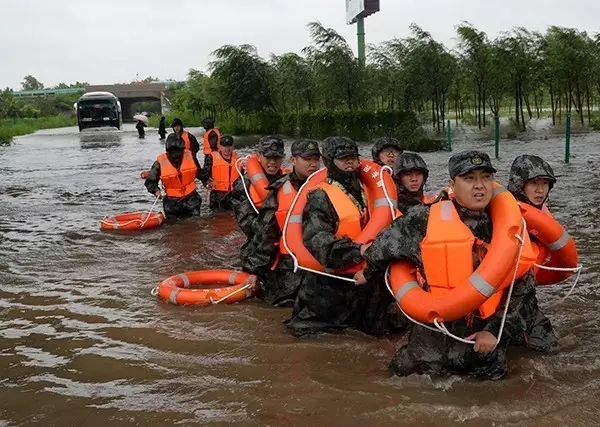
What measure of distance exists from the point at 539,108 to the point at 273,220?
25.7m

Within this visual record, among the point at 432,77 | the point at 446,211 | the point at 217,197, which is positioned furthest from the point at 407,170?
the point at 432,77

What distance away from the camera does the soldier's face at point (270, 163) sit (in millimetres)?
6023

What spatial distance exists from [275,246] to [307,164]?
830mm

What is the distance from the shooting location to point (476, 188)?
337 cm

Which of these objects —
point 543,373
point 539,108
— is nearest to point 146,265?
point 543,373

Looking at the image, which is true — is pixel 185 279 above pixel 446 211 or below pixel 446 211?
below

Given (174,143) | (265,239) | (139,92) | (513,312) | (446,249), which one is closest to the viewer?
(446,249)

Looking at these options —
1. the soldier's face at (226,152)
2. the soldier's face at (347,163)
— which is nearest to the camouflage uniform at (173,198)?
the soldier's face at (226,152)

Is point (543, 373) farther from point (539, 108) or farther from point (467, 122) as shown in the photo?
point (539, 108)

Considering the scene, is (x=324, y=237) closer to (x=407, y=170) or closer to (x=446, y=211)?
(x=446, y=211)

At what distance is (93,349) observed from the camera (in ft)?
15.5

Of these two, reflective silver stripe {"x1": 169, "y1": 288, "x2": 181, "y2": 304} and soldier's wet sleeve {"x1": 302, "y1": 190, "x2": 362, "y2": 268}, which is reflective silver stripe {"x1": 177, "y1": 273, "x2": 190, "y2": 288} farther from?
soldier's wet sleeve {"x1": 302, "y1": 190, "x2": 362, "y2": 268}

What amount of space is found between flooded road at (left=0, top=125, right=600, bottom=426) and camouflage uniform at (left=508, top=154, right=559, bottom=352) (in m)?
0.12

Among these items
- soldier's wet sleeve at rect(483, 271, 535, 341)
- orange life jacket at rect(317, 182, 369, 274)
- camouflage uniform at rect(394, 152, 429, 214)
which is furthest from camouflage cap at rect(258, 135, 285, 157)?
soldier's wet sleeve at rect(483, 271, 535, 341)
